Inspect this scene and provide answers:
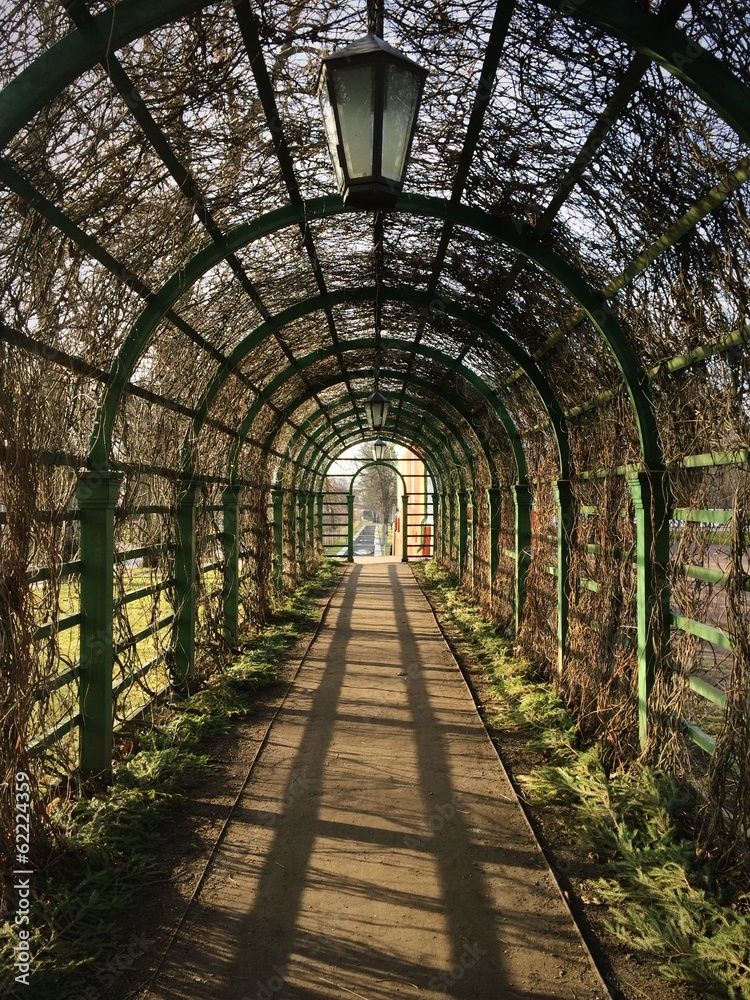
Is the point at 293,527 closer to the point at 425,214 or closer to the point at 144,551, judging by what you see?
the point at 144,551

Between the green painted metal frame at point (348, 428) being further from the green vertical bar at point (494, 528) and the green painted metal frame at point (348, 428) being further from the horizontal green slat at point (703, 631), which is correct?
→ the horizontal green slat at point (703, 631)

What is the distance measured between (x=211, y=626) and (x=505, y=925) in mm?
4563

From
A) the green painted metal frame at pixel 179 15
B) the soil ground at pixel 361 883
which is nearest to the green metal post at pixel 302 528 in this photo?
the soil ground at pixel 361 883

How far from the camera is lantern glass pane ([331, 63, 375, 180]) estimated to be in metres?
2.37

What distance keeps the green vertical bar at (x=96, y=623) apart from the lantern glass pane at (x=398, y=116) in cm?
248

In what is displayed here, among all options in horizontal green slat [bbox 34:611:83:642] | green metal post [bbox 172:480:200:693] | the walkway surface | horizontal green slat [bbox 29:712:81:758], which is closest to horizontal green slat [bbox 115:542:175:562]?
green metal post [bbox 172:480:200:693]

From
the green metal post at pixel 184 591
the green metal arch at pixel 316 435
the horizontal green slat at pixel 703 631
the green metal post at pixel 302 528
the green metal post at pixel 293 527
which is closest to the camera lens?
the horizontal green slat at pixel 703 631

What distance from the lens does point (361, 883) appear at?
3.32m

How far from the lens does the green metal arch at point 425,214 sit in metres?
4.16

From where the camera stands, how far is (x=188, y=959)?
9.07 ft

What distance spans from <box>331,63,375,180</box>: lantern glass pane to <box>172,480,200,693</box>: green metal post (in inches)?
161

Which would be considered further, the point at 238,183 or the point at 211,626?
the point at 211,626

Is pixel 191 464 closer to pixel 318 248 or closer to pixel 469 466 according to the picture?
pixel 318 248

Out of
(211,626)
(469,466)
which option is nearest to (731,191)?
(211,626)
